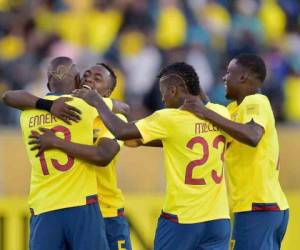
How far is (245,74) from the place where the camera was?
30.0 ft

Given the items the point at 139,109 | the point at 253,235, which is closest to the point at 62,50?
the point at 139,109

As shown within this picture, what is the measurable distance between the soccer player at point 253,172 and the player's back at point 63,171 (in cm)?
123

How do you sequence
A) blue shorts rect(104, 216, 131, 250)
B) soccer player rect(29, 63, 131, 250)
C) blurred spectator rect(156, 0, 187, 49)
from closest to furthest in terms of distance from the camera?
soccer player rect(29, 63, 131, 250)
blue shorts rect(104, 216, 131, 250)
blurred spectator rect(156, 0, 187, 49)

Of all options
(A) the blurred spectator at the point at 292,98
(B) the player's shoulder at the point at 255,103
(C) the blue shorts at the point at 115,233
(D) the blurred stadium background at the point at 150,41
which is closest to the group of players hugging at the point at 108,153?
(B) the player's shoulder at the point at 255,103

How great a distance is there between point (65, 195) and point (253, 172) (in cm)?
155

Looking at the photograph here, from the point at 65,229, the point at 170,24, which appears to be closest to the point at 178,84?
the point at 65,229

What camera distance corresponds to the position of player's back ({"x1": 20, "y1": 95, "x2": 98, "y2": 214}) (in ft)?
28.0

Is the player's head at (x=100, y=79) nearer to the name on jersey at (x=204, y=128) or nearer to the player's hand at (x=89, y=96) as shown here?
the player's hand at (x=89, y=96)

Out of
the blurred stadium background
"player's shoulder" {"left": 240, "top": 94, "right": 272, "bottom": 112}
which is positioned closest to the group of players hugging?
"player's shoulder" {"left": 240, "top": 94, "right": 272, "bottom": 112}

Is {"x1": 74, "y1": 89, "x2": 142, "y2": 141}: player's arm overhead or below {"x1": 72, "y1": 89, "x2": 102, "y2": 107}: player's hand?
below

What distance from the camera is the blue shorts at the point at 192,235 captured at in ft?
28.0

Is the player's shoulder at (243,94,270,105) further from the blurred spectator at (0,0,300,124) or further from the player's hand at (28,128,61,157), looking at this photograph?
the blurred spectator at (0,0,300,124)

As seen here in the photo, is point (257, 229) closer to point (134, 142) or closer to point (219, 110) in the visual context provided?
point (219, 110)

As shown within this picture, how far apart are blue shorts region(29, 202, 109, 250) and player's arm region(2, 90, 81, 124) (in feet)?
2.27
